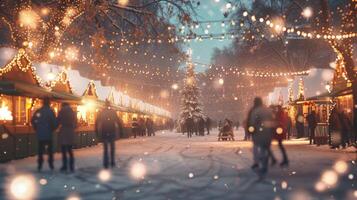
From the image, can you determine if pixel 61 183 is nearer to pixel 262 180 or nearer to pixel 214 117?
pixel 262 180

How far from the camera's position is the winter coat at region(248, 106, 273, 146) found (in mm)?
14062

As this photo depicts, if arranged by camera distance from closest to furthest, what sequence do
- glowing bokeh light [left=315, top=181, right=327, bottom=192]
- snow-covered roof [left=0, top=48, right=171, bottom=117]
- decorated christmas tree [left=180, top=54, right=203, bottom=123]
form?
glowing bokeh light [left=315, top=181, right=327, bottom=192], snow-covered roof [left=0, top=48, right=171, bottom=117], decorated christmas tree [left=180, top=54, right=203, bottom=123]

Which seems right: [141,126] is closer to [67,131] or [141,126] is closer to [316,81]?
[316,81]

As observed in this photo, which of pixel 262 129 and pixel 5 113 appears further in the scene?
pixel 5 113

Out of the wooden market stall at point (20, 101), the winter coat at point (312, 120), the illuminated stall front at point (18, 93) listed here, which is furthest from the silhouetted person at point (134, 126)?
the illuminated stall front at point (18, 93)

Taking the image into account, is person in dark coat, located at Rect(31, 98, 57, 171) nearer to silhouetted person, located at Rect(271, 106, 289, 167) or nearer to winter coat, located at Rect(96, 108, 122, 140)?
winter coat, located at Rect(96, 108, 122, 140)

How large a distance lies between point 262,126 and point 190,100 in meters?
51.4

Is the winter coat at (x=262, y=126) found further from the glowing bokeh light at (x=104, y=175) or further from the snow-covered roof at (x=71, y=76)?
the snow-covered roof at (x=71, y=76)

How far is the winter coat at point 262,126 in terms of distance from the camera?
1406 centimetres

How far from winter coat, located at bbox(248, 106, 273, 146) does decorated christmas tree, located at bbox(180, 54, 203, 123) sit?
50.8m

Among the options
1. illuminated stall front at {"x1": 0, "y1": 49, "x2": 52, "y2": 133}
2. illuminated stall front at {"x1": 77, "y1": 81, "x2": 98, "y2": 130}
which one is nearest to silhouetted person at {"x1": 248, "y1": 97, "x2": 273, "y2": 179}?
illuminated stall front at {"x1": 0, "y1": 49, "x2": 52, "y2": 133}

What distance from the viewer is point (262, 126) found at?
14086mm

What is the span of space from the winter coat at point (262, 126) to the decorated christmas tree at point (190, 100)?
167 ft

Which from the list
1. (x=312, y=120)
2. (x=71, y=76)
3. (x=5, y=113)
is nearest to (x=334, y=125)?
(x=312, y=120)
